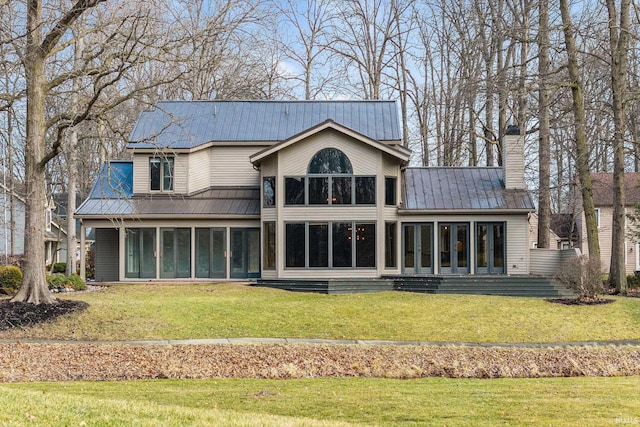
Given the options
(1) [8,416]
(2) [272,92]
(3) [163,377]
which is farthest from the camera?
(2) [272,92]

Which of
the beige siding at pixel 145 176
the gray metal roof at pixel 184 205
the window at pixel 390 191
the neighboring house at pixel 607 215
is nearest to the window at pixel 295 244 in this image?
the gray metal roof at pixel 184 205

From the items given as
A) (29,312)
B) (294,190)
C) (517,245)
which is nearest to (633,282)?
(517,245)

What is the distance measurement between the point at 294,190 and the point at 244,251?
342 cm

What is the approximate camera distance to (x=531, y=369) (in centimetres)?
1208

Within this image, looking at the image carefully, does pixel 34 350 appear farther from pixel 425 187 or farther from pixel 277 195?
pixel 425 187

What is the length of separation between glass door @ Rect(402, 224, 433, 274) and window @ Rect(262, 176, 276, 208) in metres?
5.26

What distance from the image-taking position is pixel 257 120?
2977cm

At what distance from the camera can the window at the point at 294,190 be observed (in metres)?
25.1

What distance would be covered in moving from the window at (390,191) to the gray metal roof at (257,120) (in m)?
3.17

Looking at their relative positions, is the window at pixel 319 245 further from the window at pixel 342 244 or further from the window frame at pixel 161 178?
the window frame at pixel 161 178

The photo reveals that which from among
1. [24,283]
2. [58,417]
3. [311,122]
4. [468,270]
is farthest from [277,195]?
[58,417]

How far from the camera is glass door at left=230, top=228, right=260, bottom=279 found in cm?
2641

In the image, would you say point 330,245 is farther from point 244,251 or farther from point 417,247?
point 244,251

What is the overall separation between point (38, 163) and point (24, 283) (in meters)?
3.35
